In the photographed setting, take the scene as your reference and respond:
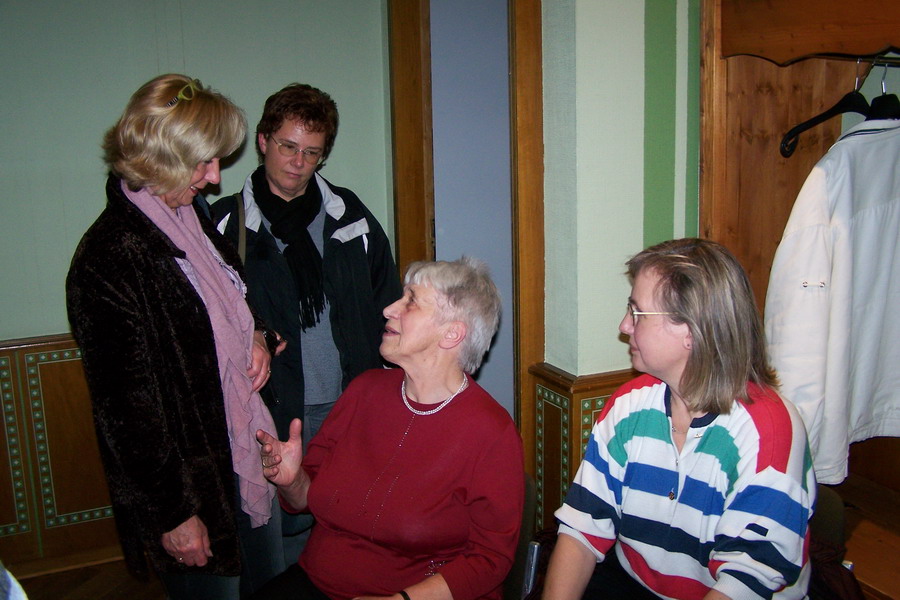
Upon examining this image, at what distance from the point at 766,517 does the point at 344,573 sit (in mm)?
917

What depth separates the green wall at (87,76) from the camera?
9.15 feet

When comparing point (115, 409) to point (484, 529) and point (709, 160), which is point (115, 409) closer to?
point (484, 529)

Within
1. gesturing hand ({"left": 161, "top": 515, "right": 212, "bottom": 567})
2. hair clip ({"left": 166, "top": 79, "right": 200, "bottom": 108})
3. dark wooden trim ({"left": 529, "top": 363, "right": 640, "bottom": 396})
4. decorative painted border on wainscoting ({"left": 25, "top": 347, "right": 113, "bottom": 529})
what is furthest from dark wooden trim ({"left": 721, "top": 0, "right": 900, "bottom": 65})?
decorative painted border on wainscoting ({"left": 25, "top": 347, "right": 113, "bottom": 529})

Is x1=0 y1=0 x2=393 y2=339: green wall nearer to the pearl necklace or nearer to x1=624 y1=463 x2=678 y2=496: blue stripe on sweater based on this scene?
the pearl necklace

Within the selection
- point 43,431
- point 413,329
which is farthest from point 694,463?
point 43,431

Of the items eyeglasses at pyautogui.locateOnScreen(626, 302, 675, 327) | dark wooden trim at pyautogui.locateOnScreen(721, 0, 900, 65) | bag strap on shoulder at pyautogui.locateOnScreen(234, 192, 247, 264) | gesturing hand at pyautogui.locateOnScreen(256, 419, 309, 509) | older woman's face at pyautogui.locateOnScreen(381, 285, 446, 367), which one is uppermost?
dark wooden trim at pyautogui.locateOnScreen(721, 0, 900, 65)

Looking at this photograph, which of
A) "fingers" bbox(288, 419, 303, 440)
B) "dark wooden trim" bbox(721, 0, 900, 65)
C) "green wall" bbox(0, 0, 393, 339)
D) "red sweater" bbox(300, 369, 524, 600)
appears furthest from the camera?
"green wall" bbox(0, 0, 393, 339)

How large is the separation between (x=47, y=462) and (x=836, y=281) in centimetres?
301

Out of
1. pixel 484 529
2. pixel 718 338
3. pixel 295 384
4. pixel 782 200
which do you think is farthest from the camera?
pixel 782 200

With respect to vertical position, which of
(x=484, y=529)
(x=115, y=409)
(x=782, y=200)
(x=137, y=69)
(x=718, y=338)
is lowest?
(x=484, y=529)

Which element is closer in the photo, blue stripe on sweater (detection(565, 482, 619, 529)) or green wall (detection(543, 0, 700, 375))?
blue stripe on sweater (detection(565, 482, 619, 529))

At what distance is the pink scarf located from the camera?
169 centimetres

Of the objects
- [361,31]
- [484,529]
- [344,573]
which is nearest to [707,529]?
[484,529]

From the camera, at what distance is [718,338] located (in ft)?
4.66
